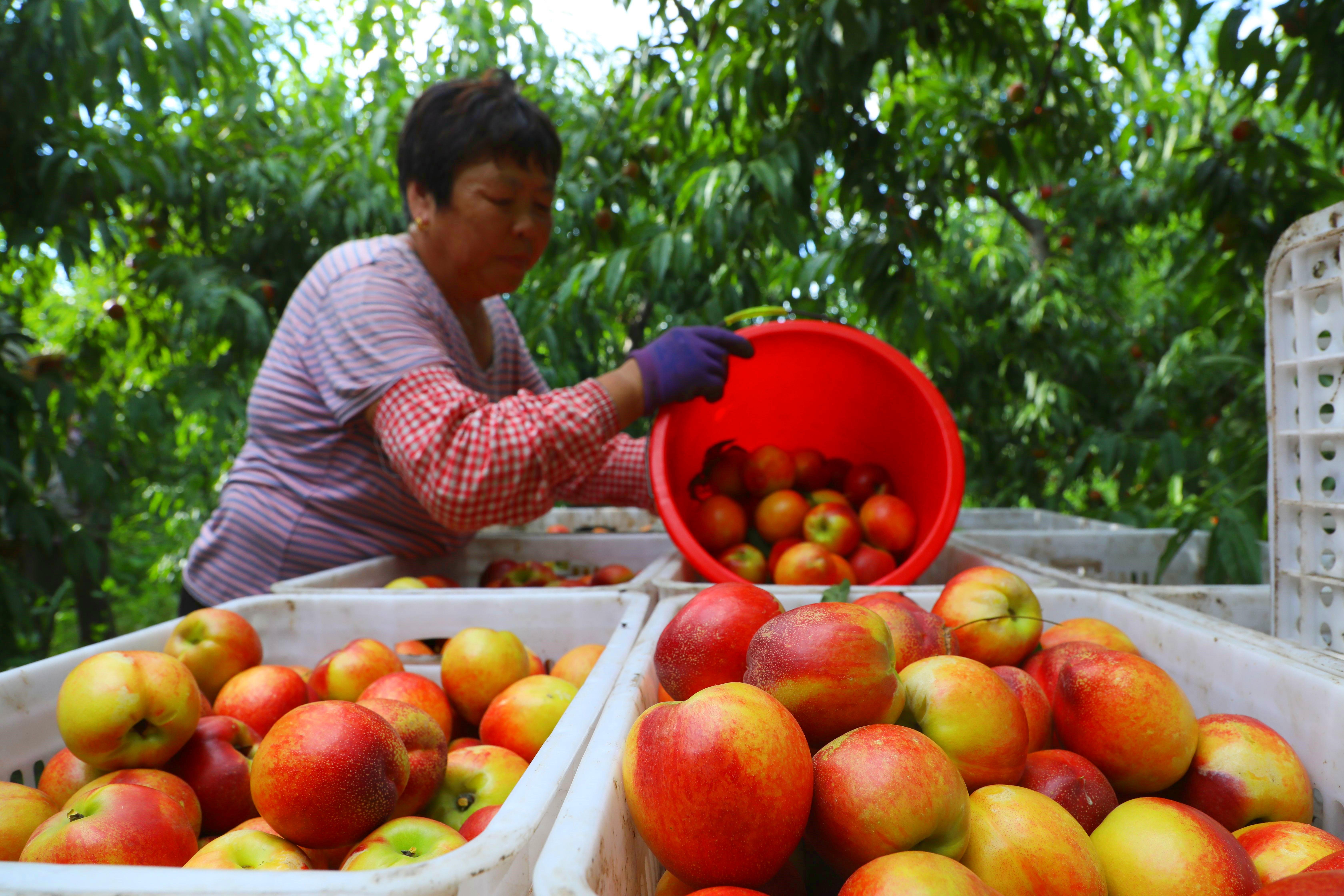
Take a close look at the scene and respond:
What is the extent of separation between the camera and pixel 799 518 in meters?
1.87

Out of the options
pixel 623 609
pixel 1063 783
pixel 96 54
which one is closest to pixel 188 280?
pixel 96 54

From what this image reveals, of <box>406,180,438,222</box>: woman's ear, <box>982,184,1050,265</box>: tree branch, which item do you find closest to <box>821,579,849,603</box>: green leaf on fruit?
<box>406,180,438,222</box>: woman's ear

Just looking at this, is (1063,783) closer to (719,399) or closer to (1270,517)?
(1270,517)

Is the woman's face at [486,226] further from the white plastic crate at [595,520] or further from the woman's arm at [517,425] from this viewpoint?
the white plastic crate at [595,520]

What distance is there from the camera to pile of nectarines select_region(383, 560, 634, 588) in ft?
6.09

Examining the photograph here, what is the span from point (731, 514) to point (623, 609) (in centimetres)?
52

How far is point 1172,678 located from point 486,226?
1.73 meters

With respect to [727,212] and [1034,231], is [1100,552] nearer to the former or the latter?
[727,212]

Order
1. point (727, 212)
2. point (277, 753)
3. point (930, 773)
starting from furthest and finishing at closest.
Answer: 1. point (727, 212)
2. point (277, 753)
3. point (930, 773)

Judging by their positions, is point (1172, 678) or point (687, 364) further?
point (687, 364)

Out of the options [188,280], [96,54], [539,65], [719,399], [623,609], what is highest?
[539,65]

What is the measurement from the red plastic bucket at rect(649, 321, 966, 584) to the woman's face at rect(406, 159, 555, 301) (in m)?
0.63

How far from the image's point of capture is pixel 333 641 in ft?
4.85

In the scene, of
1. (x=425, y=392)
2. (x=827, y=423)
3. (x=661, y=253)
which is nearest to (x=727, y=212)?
(x=661, y=253)
